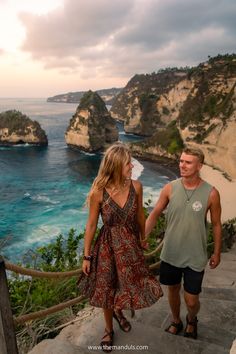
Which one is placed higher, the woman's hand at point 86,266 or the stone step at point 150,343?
the woman's hand at point 86,266

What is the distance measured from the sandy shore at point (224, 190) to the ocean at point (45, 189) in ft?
21.1

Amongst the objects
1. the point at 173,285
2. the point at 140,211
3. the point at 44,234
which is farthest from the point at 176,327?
the point at 44,234

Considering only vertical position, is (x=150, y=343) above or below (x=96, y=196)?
below

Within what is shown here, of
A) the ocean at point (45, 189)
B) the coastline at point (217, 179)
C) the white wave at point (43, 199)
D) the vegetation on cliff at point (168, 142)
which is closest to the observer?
the ocean at point (45, 189)

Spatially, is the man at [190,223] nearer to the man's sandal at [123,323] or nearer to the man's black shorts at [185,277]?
the man's black shorts at [185,277]

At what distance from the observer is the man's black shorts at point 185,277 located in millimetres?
3941

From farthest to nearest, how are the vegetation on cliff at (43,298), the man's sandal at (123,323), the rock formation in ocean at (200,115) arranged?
the rock formation in ocean at (200,115), the vegetation on cliff at (43,298), the man's sandal at (123,323)

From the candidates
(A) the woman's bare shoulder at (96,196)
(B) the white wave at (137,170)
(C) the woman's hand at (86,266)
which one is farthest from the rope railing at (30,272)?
(B) the white wave at (137,170)

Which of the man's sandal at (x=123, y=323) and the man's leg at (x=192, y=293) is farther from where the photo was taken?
the man's sandal at (x=123, y=323)

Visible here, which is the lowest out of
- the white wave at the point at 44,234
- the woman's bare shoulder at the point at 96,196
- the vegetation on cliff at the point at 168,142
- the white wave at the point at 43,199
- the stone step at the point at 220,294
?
the white wave at the point at 43,199

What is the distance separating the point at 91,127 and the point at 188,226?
7570 centimetres

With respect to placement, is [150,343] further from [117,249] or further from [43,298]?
[43,298]

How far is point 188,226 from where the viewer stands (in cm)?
390

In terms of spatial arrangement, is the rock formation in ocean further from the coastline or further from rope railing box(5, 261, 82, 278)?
rope railing box(5, 261, 82, 278)
